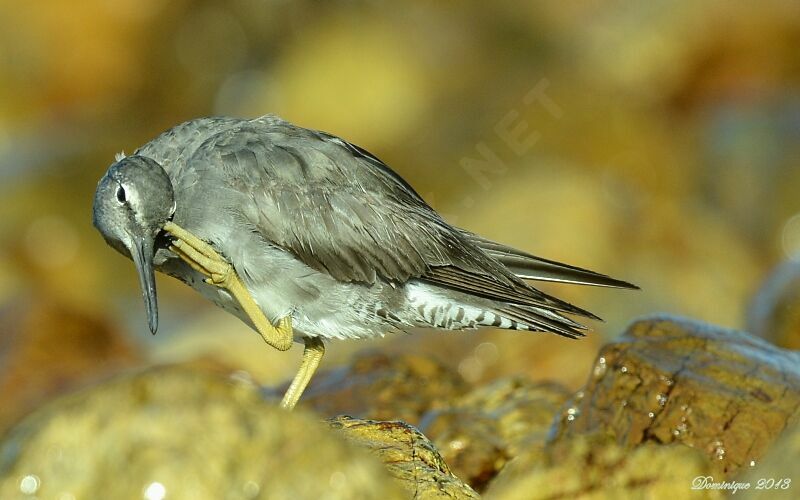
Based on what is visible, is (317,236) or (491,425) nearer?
(317,236)

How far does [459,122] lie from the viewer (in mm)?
17422

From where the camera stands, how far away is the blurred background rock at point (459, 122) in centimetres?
1303

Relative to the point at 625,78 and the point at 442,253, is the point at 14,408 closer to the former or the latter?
the point at 442,253

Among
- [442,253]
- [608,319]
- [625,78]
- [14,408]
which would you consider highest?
[625,78]

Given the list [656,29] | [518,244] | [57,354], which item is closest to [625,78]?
[656,29]

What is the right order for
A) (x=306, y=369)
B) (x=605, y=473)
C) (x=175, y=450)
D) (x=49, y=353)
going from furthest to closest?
1. (x=49, y=353)
2. (x=306, y=369)
3. (x=605, y=473)
4. (x=175, y=450)

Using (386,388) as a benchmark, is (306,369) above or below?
above

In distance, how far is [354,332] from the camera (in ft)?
25.5

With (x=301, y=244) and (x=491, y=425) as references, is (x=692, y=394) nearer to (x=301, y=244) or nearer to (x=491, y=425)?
(x=491, y=425)

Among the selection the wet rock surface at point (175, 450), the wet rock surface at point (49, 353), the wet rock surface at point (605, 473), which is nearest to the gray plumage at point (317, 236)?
the wet rock surface at point (605, 473)

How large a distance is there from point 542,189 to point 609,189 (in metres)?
1.28

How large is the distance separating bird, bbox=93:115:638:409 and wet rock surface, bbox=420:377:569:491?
800 millimetres

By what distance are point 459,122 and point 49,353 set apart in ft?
25.2


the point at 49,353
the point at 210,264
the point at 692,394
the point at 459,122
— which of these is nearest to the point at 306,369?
the point at 210,264
